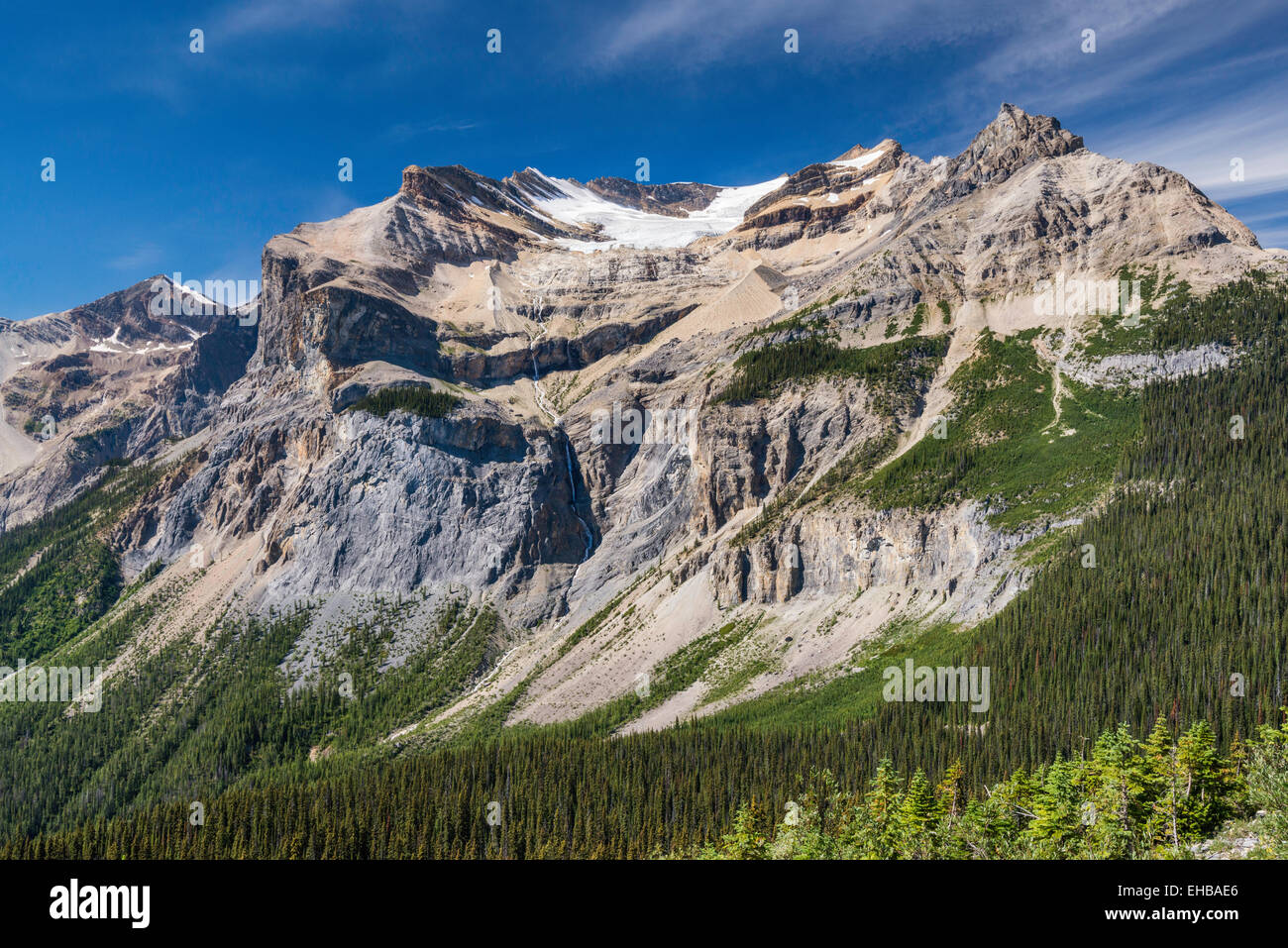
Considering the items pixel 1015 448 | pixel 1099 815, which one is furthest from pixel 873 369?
pixel 1099 815

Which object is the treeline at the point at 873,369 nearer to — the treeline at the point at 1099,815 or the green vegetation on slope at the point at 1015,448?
the green vegetation on slope at the point at 1015,448

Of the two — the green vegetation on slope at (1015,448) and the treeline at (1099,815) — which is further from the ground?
the green vegetation on slope at (1015,448)

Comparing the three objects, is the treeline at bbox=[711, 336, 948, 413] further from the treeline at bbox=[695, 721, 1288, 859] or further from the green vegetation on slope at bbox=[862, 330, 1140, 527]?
the treeline at bbox=[695, 721, 1288, 859]

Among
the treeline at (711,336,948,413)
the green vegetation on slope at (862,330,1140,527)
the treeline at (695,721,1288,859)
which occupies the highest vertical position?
the treeline at (711,336,948,413)

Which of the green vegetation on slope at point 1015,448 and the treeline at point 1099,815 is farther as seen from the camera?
the green vegetation on slope at point 1015,448

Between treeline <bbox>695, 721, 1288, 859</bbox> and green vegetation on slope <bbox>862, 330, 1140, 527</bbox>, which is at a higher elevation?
green vegetation on slope <bbox>862, 330, 1140, 527</bbox>

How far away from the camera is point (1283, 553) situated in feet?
322

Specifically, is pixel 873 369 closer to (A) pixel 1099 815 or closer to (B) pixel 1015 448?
(B) pixel 1015 448

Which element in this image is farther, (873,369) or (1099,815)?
(873,369)

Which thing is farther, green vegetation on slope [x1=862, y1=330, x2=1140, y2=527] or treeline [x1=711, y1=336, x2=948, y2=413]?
treeline [x1=711, y1=336, x2=948, y2=413]

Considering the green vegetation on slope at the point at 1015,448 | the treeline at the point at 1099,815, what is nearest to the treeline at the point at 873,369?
the green vegetation on slope at the point at 1015,448

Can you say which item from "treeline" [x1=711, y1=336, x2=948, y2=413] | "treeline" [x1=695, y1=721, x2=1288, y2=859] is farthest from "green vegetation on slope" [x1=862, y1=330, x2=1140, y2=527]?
"treeline" [x1=695, y1=721, x2=1288, y2=859]
